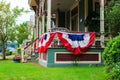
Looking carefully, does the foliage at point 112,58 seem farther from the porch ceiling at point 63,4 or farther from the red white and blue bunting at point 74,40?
the porch ceiling at point 63,4

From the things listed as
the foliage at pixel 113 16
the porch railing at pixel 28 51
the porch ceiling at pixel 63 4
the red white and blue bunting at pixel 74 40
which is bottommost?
the porch railing at pixel 28 51

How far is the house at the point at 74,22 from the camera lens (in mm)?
14906

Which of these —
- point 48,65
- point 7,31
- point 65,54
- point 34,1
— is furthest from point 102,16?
point 7,31

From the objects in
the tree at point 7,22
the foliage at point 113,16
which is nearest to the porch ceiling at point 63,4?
the tree at point 7,22

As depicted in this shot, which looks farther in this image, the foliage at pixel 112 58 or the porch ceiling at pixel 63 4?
the porch ceiling at pixel 63 4

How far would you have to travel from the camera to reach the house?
14.9m

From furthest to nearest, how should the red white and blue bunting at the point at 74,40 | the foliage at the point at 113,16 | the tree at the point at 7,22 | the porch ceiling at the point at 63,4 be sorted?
1. the tree at the point at 7,22
2. the porch ceiling at the point at 63,4
3. the red white and blue bunting at the point at 74,40
4. the foliage at the point at 113,16

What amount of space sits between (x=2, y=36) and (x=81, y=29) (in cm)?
1117

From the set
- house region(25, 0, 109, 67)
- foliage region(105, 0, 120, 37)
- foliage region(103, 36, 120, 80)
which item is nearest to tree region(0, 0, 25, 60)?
house region(25, 0, 109, 67)

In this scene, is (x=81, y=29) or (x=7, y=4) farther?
(x=7, y=4)

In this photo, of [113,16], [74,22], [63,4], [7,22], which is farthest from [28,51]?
[113,16]

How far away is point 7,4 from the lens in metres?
30.2

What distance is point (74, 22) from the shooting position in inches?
928

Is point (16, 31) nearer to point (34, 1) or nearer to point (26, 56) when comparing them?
point (34, 1)
